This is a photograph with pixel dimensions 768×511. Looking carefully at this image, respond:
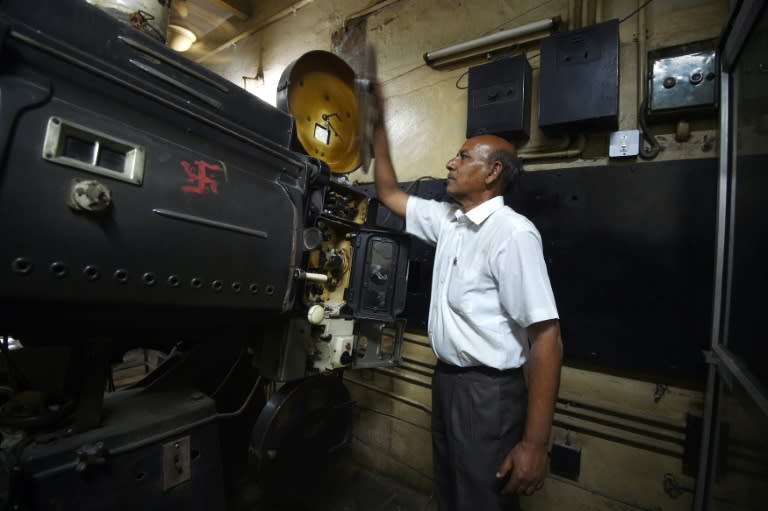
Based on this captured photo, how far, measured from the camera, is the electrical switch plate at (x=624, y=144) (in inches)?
63.4

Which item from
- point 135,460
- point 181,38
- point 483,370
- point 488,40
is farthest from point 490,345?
point 181,38

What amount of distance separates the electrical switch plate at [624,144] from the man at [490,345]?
498 mm

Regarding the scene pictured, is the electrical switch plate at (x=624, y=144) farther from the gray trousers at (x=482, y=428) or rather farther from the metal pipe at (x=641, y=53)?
the gray trousers at (x=482, y=428)

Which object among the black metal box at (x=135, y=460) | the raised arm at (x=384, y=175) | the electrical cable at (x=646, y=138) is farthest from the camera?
the raised arm at (x=384, y=175)

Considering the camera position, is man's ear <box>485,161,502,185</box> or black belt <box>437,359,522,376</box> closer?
black belt <box>437,359,522,376</box>

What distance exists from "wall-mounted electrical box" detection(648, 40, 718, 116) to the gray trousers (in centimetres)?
132

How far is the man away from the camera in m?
1.17

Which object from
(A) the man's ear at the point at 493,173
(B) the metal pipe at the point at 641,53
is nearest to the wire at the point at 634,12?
(B) the metal pipe at the point at 641,53

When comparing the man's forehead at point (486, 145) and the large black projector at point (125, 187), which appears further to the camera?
the man's forehead at point (486, 145)

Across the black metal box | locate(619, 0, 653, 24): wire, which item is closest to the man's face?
locate(619, 0, 653, 24): wire

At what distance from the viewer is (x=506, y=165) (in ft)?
4.97

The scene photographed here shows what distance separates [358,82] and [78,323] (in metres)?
1.44

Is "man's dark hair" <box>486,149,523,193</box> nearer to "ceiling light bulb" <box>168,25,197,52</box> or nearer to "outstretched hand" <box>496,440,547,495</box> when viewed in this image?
"outstretched hand" <box>496,440,547,495</box>

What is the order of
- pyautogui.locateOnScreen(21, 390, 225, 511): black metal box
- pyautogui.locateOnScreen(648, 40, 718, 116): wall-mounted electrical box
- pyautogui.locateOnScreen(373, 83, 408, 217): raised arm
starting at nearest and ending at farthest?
pyautogui.locateOnScreen(21, 390, 225, 511): black metal box < pyautogui.locateOnScreen(648, 40, 718, 116): wall-mounted electrical box < pyautogui.locateOnScreen(373, 83, 408, 217): raised arm
